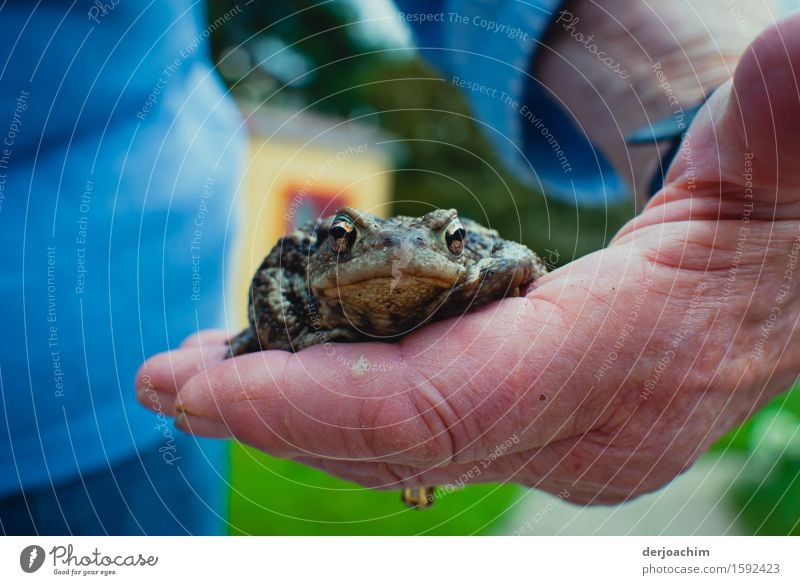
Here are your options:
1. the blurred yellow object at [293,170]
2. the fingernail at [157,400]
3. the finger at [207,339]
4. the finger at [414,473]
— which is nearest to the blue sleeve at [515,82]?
the blurred yellow object at [293,170]

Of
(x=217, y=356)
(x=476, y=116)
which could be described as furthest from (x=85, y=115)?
(x=476, y=116)

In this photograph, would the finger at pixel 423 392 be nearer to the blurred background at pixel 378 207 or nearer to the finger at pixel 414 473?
the finger at pixel 414 473

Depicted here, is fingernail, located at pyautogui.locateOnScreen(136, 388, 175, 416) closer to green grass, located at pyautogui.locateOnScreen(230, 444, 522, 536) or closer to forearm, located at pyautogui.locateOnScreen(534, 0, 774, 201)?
green grass, located at pyautogui.locateOnScreen(230, 444, 522, 536)

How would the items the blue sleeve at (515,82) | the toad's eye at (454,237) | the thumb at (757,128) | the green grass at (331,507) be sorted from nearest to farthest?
the thumb at (757,128)
the toad's eye at (454,237)
the blue sleeve at (515,82)
the green grass at (331,507)

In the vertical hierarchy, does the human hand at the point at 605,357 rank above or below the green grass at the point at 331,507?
above

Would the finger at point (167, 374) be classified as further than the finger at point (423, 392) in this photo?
Yes

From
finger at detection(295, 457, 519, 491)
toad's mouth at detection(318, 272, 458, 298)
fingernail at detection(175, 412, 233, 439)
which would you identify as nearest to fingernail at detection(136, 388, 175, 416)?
fingernail at detection(175, 412, 233, 439)

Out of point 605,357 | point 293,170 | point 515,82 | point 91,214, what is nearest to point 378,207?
point 293,170

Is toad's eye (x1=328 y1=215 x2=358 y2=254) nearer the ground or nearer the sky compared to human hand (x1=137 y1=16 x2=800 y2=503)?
nearer the sky
